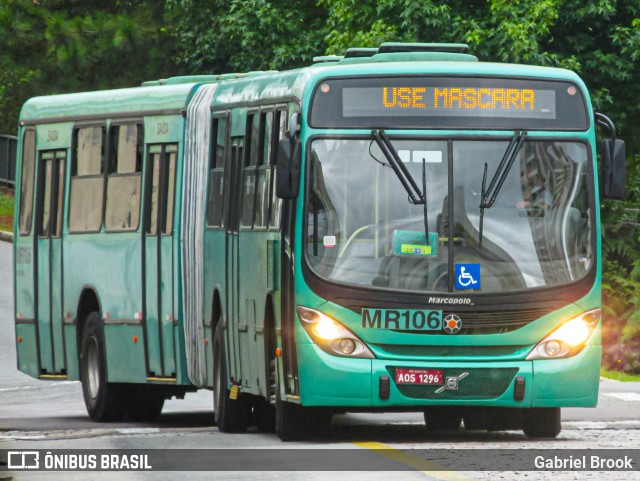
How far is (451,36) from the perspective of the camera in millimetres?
30219

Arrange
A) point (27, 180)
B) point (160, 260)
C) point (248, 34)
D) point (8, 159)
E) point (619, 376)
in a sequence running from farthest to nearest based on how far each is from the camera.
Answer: point (8, 159), point (248, 34), point (619, 376), point (27, 180), point (160, 260)

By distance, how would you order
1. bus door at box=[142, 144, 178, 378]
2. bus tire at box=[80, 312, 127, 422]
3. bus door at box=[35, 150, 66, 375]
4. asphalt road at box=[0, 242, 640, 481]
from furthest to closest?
bus door at box=[35, 150, 66, 375] → bus tire at box=[80, 312, 127, 422] → bus door at box=[142, 144, 178, 378] → asphalt road at box=[0, 242, 640, 481]

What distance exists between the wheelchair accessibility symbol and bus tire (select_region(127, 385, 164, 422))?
681 cm

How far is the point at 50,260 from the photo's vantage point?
70.1 ft

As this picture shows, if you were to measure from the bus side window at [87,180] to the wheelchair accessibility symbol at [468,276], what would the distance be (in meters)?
6.69

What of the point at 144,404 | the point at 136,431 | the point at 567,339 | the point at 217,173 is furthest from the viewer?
the point at 144,404

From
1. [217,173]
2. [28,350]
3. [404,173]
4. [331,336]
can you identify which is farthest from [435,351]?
[28,350]

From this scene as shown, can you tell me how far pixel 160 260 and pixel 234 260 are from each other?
8.82 ft

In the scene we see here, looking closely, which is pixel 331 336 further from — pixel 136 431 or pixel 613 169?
pixel 136 431

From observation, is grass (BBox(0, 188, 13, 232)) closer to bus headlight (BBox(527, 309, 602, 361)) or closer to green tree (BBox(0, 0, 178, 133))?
green tree (BBox(0, 0, 178, 133))

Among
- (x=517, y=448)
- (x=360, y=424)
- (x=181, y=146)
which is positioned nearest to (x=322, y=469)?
(x=517, y=448)

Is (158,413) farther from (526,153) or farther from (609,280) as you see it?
(609,280)

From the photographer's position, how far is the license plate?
1427cm

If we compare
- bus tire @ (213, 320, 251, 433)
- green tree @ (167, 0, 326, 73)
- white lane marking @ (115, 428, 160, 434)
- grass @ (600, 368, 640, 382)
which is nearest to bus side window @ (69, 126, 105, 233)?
white lane marking @ (115, 428, 160, 434)
